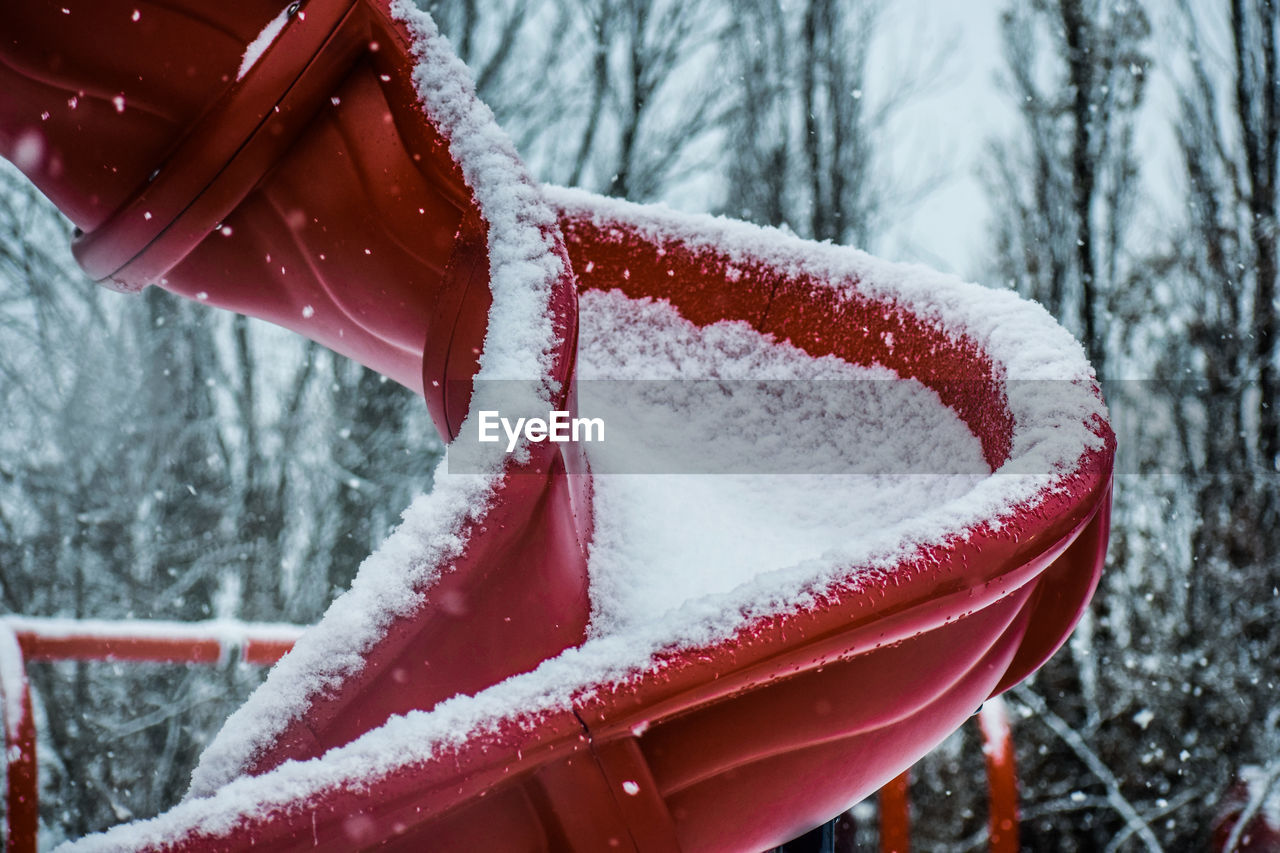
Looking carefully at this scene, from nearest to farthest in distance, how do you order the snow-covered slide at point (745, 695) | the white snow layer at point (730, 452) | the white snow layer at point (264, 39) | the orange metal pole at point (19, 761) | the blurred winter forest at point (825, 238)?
1. the snow-covered slide at point (745, 695)
2. the white snow layer at point (264, 39)
3. the white snow layer at point (730, 452)
4. the orange metal pole at point (19, 761)
5. the blurred winter forest at point (825, 238)

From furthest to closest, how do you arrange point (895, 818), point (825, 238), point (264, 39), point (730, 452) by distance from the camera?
point (825, 238) → point (895, 818) → point (730, 452) → point (264, 39)

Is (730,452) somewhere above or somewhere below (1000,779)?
above

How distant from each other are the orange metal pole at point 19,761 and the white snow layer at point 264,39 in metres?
0.71

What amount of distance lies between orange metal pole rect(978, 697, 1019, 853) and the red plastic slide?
1.39 feet

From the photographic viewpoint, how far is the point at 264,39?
1.74 feet

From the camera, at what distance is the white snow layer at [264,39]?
0.52 meters

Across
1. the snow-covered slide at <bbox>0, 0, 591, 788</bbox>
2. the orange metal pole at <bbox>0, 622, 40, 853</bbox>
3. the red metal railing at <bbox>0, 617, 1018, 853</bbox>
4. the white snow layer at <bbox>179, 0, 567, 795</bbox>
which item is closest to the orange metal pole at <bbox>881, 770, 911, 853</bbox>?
the red metal railing at <bbox>0, 617, 1018, 853</bbox>

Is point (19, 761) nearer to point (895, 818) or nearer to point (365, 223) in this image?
point (365, 223)

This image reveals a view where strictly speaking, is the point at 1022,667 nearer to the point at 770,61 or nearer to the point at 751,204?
the point at 751,204

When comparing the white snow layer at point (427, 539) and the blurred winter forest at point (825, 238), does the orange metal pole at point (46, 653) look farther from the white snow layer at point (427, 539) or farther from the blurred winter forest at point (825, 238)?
the blurred winter forest at point (825, 238)

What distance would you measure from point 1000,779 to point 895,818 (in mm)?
120

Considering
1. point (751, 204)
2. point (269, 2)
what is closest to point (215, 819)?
point (269, 2)

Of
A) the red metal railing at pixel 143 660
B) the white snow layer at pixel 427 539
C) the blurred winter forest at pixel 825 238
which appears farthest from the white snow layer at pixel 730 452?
the blurred winter forest at pixel 825 238

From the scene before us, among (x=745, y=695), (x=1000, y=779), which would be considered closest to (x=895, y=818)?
(x=1000, y=779)
